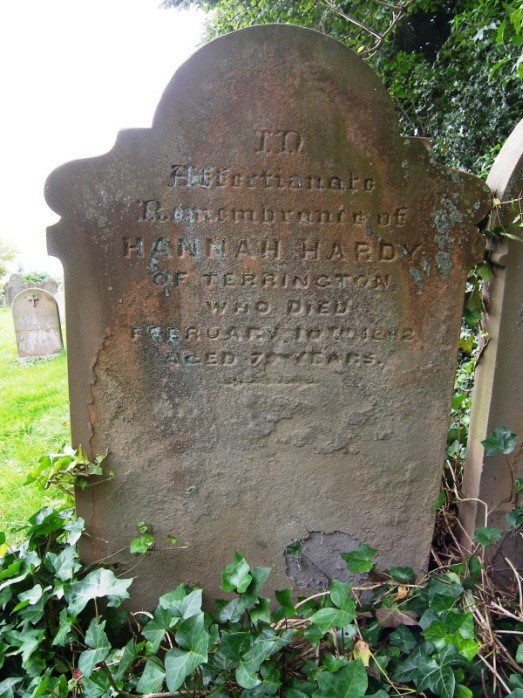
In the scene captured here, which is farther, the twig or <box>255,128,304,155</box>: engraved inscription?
<box>255,128,304,155</box>: engraved inscription

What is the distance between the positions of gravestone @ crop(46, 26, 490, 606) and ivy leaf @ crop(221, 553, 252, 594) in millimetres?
380

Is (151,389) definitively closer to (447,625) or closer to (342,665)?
(342,665)

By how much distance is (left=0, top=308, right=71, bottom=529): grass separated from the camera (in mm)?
3039

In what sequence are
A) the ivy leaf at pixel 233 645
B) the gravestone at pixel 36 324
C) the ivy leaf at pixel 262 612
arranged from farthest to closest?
the gravestone at pixel 36 324
the ivy leaf at pixel 262 612
the ivy leaf at pixel 233 645

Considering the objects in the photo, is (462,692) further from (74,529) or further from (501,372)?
(74,529)

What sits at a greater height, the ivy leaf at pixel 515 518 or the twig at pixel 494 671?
the ivy leaf at pixel 515 518

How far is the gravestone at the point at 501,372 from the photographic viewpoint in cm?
180

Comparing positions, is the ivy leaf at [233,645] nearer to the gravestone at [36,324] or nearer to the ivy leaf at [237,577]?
the ivy leaf at [237,577]

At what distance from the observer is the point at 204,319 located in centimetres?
183

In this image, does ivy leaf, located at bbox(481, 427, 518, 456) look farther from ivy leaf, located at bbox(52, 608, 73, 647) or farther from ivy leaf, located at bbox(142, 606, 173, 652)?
ivy leaf, located at bbox(52, 608, 73, 647)

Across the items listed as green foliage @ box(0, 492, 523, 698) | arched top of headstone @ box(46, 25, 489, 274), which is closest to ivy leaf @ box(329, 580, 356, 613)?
green foliage @ box(0, 492, 523, 698)

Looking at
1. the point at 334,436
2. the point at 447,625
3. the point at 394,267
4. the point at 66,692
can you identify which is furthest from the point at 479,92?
the point at 66,692

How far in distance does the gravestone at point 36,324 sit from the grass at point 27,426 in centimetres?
31

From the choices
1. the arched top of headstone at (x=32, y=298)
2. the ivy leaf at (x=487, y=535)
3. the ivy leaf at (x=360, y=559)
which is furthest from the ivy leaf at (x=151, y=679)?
the arched top of headstone at (x=32, y=298)
